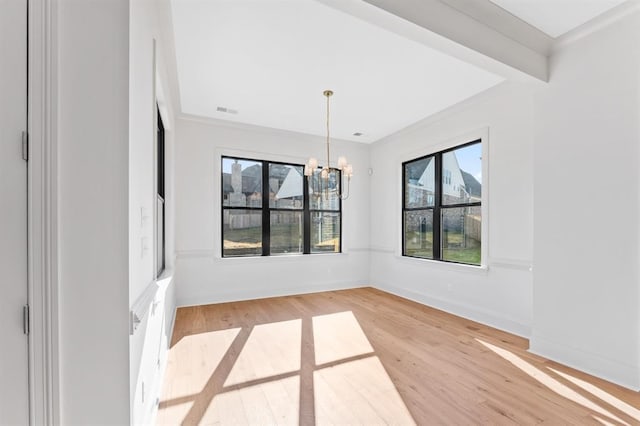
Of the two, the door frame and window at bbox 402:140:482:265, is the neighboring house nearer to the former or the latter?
window at bbox 402:140:482:265

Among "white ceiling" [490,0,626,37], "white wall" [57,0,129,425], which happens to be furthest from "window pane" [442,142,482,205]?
"white wall" [57,0,129,425]

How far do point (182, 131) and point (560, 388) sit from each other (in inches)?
Answer: 202

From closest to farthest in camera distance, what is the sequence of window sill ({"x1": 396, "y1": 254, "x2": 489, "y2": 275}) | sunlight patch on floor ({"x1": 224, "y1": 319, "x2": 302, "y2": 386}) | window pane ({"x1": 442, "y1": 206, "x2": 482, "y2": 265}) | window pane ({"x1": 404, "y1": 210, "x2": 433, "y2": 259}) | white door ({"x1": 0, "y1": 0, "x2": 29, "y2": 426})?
white door ({"x1": 0, "y1": 0, "x2": 29, "y2": 426}) → sunlight patch on floor ({"x1": 224, "y1": 319, "x2": 302, "y2": 386}) → window sill ({"x1": 396, "y1": 254, "x2": 489, "y2": 275}) → window pane ({"x1": 442, "y1": 206, "x2": 482, "y2": 265}) → window pane ({"x1": 404, "y1": 210, "x2": 433, "y2": 259})

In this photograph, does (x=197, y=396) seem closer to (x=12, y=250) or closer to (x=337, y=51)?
(x=12, y=250)

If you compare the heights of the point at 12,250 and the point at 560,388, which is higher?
the point at 12,250

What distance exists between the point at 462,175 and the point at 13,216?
4.43m

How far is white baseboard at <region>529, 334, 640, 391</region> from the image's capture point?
2221 mm

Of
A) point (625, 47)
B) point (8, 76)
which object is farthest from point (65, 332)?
point (625, 47)

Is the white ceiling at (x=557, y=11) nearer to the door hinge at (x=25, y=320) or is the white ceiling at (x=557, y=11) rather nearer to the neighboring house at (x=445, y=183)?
the neighboring house at (x=445, y=183)

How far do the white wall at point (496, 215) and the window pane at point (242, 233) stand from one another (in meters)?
2.68

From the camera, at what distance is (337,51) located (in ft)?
8.76

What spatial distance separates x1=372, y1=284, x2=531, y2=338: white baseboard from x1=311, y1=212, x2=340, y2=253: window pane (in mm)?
1453

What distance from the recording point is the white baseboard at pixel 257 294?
14.4ft

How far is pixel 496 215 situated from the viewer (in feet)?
11.7
